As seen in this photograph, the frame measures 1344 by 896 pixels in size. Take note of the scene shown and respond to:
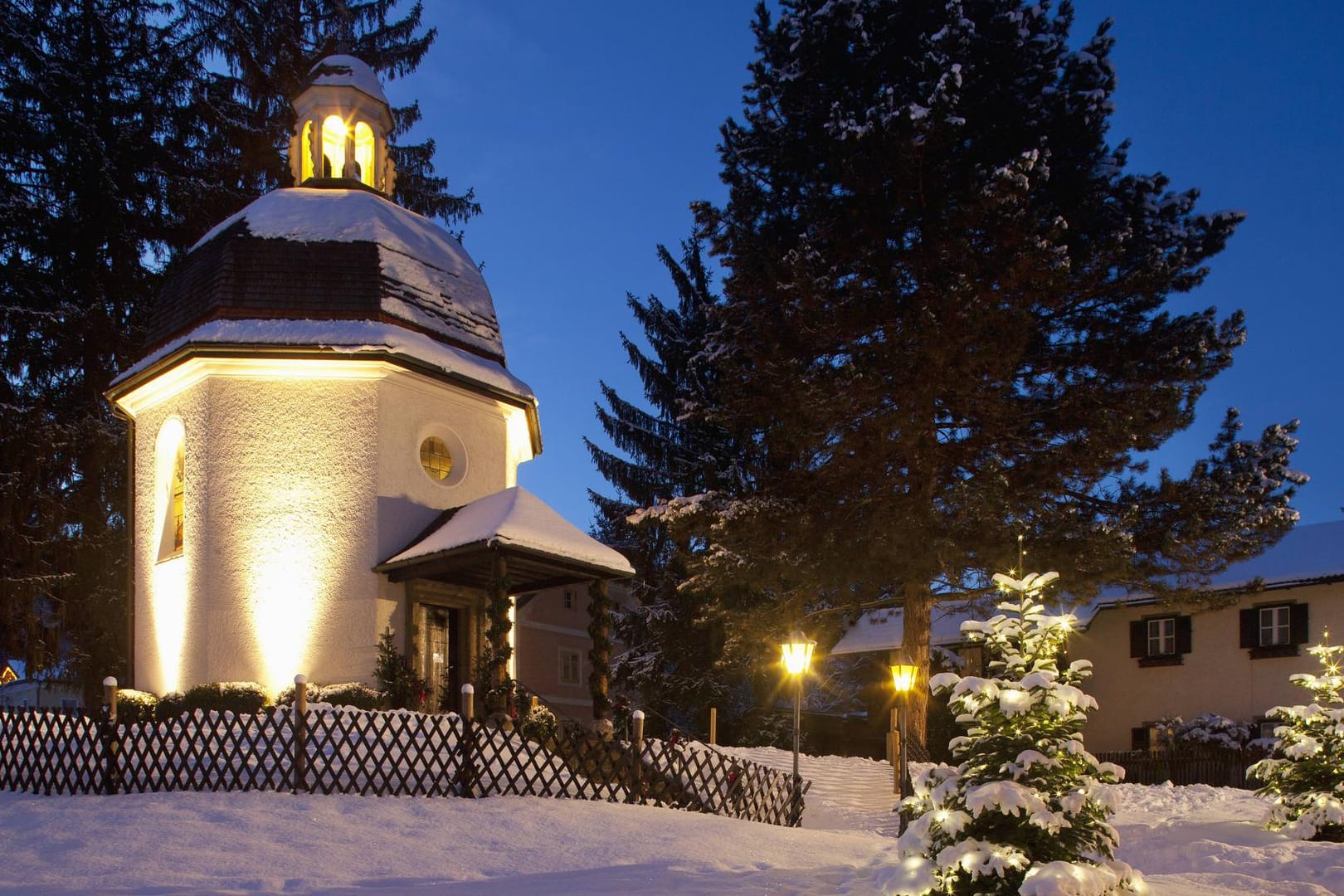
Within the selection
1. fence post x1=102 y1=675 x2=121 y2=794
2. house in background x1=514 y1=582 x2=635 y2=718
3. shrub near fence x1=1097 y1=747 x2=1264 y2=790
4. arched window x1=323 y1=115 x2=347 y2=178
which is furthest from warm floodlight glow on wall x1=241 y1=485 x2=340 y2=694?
house in background x1=514 y1=582 x2=635 y2=718

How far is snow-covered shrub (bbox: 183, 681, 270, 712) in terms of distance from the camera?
1628 cm

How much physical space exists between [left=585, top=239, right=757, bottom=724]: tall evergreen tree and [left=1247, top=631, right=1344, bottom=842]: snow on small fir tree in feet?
56.6

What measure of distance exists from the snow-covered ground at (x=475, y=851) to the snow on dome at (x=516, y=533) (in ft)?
15.2

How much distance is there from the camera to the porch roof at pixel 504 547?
53.9ft

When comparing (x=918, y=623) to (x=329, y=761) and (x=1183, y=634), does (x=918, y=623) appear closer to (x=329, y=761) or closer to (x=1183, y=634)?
Answer: (x=1183, y=634)

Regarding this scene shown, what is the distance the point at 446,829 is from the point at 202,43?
26596 mm

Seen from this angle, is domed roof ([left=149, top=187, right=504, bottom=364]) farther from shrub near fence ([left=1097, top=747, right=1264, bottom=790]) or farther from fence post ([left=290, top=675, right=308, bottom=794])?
shrub near fence ([left=1097, top=747, right=1264, bottom=790])

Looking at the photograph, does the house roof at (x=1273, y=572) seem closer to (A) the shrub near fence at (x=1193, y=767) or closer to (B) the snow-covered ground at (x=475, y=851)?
(A) the shrub near fence at (x=1193, y=767)

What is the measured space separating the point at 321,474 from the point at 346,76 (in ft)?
28.5

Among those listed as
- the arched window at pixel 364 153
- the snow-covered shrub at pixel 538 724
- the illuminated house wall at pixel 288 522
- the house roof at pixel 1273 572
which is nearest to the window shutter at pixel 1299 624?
the house roof at pixel 1273 572

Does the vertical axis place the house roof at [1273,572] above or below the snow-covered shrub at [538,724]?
above

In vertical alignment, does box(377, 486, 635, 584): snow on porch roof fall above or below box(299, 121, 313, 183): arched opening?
below

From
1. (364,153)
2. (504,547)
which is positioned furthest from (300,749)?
(364,153)

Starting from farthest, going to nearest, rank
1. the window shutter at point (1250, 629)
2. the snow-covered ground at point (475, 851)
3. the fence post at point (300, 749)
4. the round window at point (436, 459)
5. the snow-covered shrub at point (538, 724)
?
1. the window shutter at point (1250, 629)
2. the round window at point (436, 459)
3. the snow-covered shrub at point (538, 724)
4. the fence post at point (300, 749)
5. the snow-covered ground at point (475, 851)
